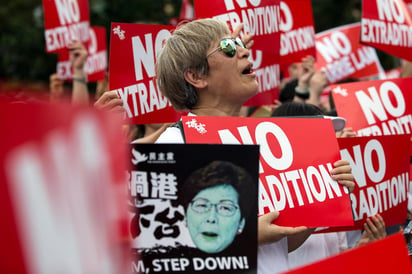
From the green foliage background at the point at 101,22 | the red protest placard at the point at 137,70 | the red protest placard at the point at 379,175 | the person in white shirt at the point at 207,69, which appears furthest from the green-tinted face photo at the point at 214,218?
the green foliage background at the point at 101,22

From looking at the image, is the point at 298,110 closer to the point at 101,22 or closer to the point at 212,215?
the point at 212,215

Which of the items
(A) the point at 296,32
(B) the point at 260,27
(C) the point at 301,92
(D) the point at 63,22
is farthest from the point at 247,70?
(D) the point at 63,22

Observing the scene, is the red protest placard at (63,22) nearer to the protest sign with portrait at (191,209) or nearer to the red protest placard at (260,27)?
the red protest placard at (260,27)

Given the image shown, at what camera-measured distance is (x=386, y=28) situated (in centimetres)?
537

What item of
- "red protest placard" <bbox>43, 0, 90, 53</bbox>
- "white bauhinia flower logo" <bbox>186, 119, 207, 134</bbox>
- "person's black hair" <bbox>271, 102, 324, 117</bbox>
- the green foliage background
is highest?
the green foliage background

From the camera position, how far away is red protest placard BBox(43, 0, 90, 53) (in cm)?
609

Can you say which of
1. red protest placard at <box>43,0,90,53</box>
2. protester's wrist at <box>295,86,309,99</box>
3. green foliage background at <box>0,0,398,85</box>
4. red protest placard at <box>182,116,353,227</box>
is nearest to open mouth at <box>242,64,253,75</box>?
red protest placard at <box>182,116,353,227</box>

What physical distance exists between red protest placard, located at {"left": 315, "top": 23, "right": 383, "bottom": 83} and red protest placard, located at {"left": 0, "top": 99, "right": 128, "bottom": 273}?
5.74 m

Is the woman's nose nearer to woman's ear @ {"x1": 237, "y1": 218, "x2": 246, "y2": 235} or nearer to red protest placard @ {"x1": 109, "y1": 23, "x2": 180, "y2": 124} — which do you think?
woman's ear @ {"x1": 237, "y1": 218, "x2": 246, "y2": 235}

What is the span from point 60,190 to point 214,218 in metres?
0.64

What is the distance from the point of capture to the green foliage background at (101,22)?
16.6 metres

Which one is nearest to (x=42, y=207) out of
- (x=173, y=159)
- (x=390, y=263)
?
(x=173, y=159)

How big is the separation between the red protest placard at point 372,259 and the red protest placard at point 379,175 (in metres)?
1.48

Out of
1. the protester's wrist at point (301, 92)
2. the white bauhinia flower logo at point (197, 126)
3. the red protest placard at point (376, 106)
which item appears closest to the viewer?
the white bauhinia flower logo at point (197, 126)
